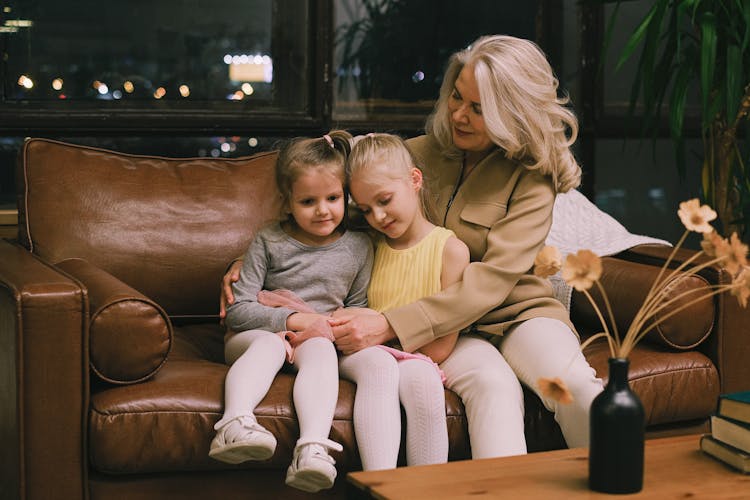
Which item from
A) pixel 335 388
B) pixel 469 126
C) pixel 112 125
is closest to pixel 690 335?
pixel 469 126

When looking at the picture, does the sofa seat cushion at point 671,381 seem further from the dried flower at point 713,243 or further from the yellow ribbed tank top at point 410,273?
the dried flower at point 713,243

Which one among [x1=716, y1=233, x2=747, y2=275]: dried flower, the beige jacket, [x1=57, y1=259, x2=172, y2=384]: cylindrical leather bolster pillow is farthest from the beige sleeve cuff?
[x1=716, y1=233, x2=747, y2=275]: dried flower

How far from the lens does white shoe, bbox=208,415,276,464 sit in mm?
1873

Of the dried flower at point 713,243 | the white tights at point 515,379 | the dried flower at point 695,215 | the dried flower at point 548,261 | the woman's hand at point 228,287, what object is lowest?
the white tights at point 515,379

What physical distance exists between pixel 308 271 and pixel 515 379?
1.68 ft

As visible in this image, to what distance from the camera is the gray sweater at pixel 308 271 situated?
2.31 metres

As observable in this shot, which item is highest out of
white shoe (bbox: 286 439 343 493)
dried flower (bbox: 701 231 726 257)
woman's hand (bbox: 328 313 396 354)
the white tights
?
dried flower (bbox: 701 231 726 257)

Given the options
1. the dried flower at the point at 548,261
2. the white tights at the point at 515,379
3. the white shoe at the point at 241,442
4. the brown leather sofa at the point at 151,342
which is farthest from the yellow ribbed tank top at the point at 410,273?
the dried flower at the point at 548,261

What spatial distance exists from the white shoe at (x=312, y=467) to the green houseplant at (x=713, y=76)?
1463mm

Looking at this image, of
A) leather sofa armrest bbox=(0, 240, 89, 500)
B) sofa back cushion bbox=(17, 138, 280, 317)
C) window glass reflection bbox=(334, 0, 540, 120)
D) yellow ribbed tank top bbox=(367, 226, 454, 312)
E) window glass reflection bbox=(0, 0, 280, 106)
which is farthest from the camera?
window glass reflection bbox=(334, 0, 540, 120)

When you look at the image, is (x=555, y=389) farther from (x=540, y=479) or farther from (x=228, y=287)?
(x=228, y=287)

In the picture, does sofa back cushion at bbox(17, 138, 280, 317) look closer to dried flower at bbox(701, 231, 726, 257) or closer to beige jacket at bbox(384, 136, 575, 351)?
beige jacket at bbox(384, 136, 575, 351)

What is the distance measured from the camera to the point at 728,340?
94.0 inches

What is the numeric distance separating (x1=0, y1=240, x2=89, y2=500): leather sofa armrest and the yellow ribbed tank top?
672 millimetres
